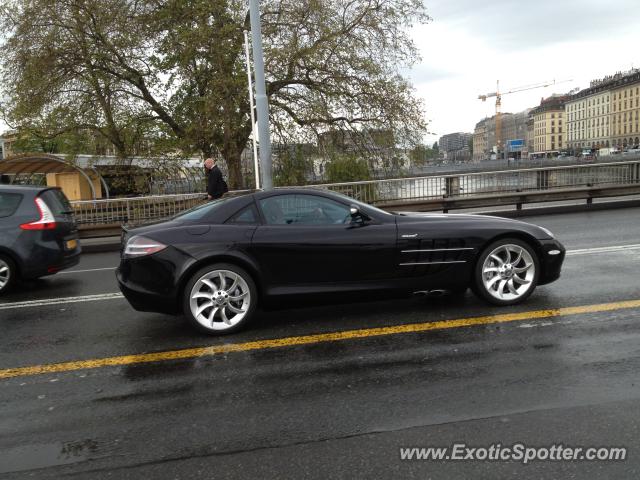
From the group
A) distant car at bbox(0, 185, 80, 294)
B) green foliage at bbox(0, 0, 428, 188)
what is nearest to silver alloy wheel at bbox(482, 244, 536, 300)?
distant car at bbox(0, 185, 80, 294)

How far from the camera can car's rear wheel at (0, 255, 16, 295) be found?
7.62 m

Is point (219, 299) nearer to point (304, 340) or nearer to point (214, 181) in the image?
point (304, 340)

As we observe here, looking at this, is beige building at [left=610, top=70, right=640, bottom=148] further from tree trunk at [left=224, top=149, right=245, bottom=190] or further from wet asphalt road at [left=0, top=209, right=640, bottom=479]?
wet asphalt road at [left=0, top=209, right=640, bottom=479]

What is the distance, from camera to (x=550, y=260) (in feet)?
18.3

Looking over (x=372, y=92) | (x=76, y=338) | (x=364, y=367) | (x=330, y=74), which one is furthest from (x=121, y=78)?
(x=364, y=367)

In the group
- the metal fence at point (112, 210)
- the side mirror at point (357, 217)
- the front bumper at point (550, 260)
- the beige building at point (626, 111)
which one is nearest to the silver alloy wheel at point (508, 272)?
the front bumper at point (550, 260)

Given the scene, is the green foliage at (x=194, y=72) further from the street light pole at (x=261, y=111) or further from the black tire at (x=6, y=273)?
the black tire at (x=6, y=273)

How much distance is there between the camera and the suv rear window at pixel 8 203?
7.78 meters

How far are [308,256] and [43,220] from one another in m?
4.71

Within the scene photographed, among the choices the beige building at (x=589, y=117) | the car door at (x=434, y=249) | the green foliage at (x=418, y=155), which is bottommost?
the car door at (x=434, y=249)

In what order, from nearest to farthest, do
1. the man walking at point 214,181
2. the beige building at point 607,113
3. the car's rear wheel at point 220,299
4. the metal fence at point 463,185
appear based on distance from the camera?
the car's rear wheel at point 220,299 < the man walking at point 214,181 < the metal fence at point 463,185 < the beige building at point 607,113

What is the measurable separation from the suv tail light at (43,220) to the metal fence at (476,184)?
9.36 metres

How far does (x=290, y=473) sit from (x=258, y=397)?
0.98 metres

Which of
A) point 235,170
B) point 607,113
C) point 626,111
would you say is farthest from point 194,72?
point 607,113
